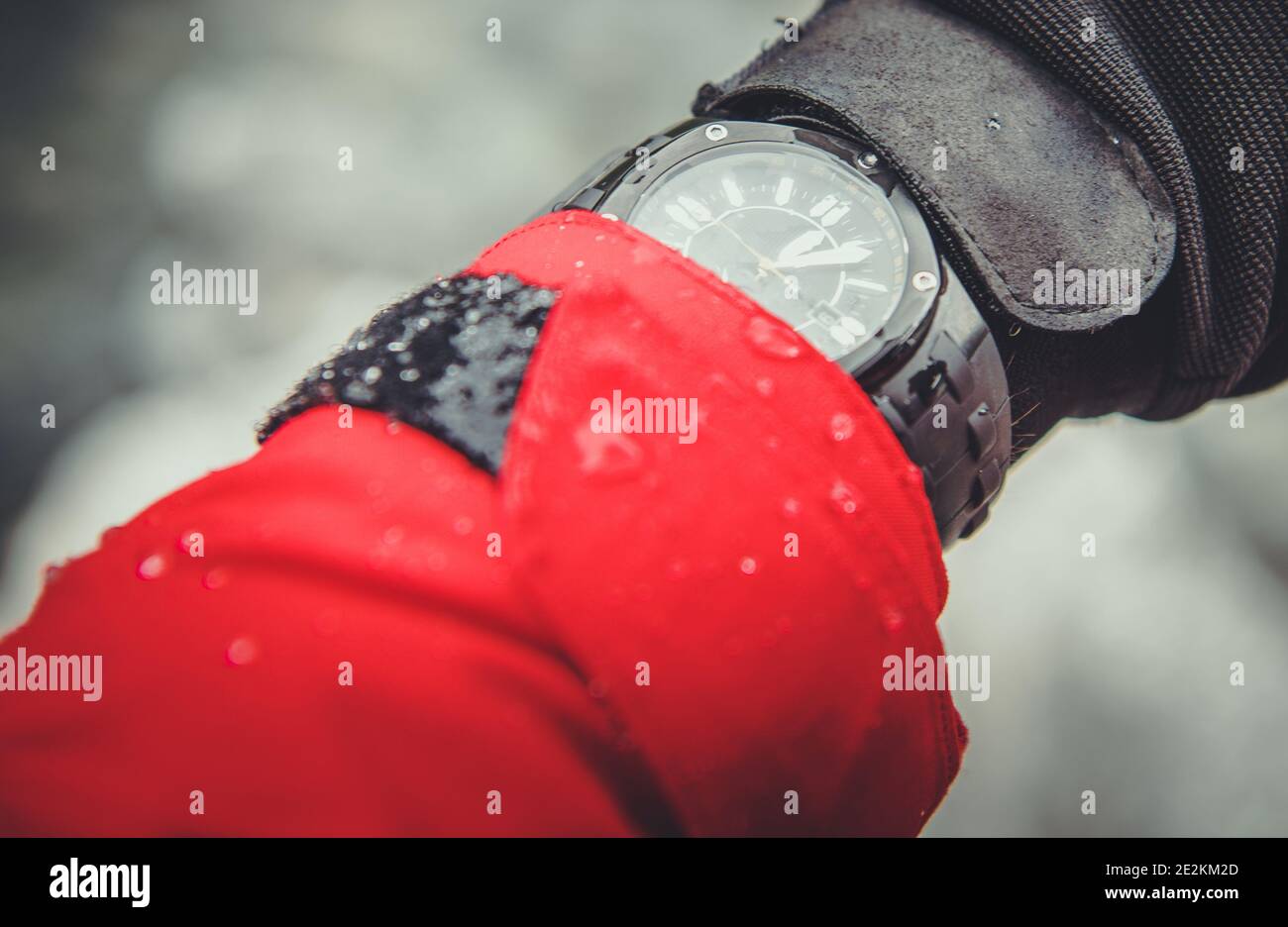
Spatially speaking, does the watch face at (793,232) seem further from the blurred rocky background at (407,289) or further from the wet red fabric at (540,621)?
the blurred rocky background at (407,289)

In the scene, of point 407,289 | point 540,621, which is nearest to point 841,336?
point 540,621

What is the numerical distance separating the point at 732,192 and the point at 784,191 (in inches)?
1.0

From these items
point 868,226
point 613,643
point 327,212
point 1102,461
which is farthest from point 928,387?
point 327,212

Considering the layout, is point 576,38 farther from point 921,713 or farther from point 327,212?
point 921,713

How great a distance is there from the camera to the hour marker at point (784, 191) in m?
0.52

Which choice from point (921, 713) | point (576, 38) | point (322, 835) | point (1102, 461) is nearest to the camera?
point (322, 835)

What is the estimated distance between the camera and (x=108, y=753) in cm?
37

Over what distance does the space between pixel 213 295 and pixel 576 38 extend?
23.5 inches

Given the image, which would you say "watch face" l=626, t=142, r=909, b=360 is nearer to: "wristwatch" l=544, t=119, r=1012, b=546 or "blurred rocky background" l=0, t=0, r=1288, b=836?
"wristwatch" l=544, t=119, r=1012, b=546

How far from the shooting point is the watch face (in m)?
0.50

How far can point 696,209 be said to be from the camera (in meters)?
0.52

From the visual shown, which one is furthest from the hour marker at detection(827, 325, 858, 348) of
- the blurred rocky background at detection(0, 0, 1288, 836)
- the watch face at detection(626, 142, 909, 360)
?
the blurred rocky background at detection(0, 0, 1288, 836)

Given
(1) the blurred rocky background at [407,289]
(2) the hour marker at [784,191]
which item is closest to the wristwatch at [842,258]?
(2) the hour marker at [784,191]

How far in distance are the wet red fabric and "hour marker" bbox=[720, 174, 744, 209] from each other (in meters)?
0.09
